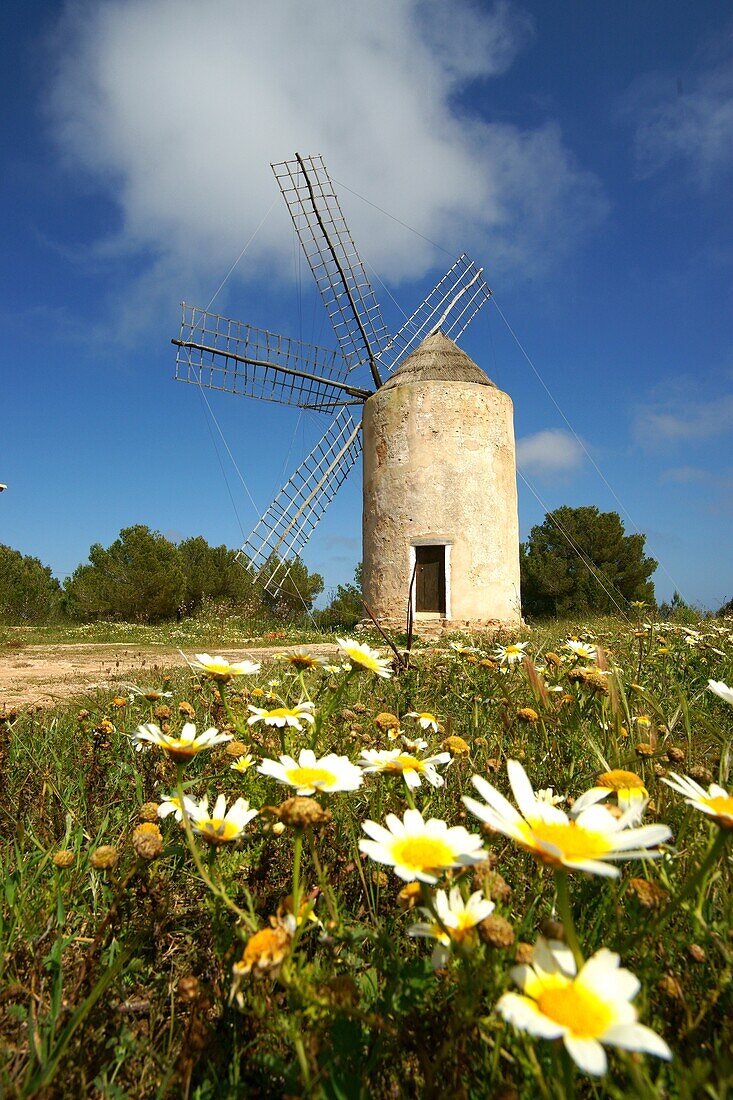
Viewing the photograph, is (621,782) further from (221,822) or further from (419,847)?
(221,822)

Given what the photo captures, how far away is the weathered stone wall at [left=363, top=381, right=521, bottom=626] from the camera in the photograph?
31.5 ft

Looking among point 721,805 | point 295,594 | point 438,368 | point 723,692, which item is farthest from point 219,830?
point 295,594

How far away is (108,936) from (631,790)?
0.93 meters

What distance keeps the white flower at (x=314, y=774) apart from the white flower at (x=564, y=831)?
215 mm

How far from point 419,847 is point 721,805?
331 mm

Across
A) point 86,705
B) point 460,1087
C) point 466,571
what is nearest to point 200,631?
point 466,571

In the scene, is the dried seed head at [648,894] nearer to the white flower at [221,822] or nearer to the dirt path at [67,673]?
the white flower at [221,822]

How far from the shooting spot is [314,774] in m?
0.84

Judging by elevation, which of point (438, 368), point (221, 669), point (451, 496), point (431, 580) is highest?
point (438, 368)

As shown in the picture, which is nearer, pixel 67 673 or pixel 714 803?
pixel 714 803

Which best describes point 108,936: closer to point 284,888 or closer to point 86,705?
point 284,888

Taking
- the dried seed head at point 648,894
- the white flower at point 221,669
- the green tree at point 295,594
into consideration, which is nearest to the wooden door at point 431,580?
the green tree at point 295,594

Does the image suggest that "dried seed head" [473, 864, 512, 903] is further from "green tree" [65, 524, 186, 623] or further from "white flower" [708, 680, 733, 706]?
"green tree" [65, 524, 186, 623]

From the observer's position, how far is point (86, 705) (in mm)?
2619
